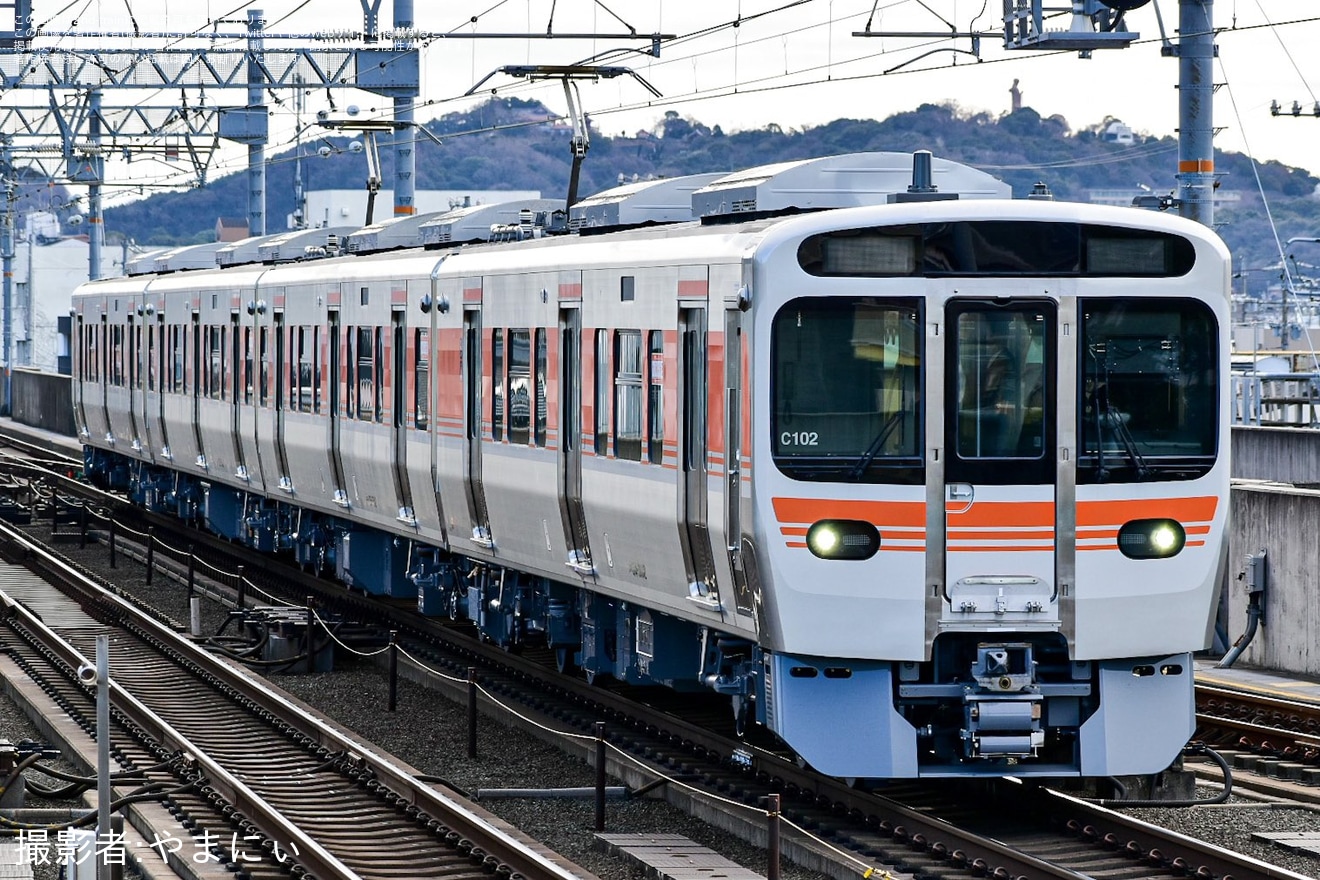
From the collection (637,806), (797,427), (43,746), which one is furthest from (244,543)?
(797,427)

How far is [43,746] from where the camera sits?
1455 centimetres

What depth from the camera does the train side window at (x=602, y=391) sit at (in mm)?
13453

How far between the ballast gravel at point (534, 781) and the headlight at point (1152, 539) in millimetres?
1421

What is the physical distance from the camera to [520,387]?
49.8 ft

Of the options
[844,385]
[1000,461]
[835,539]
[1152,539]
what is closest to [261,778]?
[835,539]

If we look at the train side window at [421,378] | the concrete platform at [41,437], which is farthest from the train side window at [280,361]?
the concrete platform at [41,437]

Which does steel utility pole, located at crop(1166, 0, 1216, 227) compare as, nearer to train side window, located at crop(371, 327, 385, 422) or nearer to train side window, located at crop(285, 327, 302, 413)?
train side window, located at crop(371, 327, 385, 422)

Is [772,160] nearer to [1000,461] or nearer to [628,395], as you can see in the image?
[628,395]

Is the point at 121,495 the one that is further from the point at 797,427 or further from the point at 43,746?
the point at 797,427

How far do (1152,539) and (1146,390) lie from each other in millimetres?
730

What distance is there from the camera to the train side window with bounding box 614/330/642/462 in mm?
12914

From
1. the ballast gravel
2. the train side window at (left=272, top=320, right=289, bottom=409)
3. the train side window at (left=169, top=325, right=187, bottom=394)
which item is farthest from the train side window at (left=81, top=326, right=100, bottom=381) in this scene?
the ballast gravel

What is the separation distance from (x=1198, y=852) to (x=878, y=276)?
308 cm

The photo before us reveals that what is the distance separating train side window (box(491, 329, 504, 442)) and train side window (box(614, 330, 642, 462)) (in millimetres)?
2424
